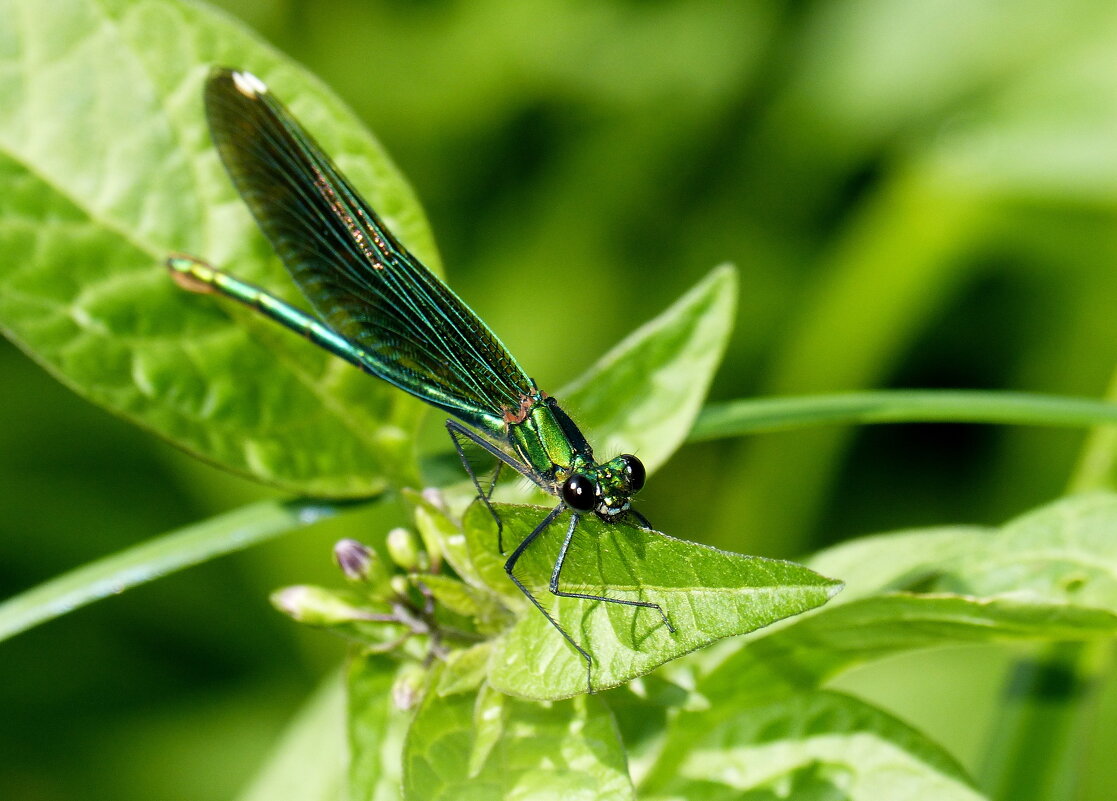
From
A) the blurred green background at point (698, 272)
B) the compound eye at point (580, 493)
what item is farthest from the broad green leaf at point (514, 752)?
the blurred green background at point (698, 272)

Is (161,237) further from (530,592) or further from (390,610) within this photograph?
(530,592)

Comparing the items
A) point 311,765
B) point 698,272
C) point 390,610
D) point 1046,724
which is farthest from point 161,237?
point 698,272

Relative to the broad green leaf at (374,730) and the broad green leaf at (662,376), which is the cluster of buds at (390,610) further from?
the broad green leaf at (662,376)

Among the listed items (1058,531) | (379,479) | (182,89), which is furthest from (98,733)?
(1058,531)

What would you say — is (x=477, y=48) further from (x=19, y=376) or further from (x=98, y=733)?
(x=98, y=733)

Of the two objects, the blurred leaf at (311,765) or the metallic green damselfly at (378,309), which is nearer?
the metallic green damselfly at (378,309)
